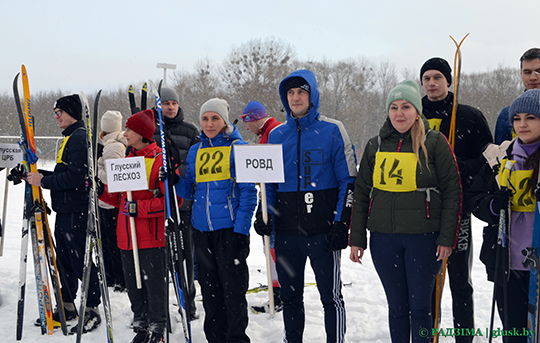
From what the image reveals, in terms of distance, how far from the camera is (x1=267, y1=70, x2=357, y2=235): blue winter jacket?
2852mm

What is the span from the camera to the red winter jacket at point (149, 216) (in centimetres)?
332

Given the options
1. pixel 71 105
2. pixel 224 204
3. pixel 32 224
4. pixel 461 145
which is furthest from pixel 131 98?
pixel 461 145

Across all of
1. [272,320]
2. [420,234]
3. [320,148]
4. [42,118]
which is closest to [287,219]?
[320,148]

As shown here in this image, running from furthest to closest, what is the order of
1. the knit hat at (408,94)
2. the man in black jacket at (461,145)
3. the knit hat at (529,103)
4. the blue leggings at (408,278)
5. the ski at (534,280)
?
the man in black jacket at (461,145)
the knit hat at (408,94)
the blue leggings at (408,278)
the knit hat at (529,103)
the ski at (534,280)

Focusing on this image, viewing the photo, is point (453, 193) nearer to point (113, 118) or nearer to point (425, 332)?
point (425, 332)

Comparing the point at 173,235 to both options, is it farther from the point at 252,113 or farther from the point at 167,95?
the point at 252,113

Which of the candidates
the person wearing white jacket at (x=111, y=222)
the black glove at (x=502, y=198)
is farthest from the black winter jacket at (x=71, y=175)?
the black glove at (x=502, y=198)

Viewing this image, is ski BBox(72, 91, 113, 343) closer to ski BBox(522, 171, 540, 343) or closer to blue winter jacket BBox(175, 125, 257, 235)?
blue winter jacket BBox(175, 125, 257, 235)

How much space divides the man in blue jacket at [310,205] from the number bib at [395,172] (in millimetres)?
264

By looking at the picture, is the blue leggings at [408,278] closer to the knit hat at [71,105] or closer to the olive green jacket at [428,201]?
the olive green jacket at [428,201]

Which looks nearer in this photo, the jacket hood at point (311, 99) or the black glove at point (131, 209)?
the jacket hood at point (311, 99)

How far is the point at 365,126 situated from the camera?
3816 centimetres

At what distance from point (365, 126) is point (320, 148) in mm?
36590

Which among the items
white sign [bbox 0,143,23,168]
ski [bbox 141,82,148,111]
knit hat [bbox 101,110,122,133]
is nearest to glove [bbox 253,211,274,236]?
ski [bbox 141,82,148,111]
